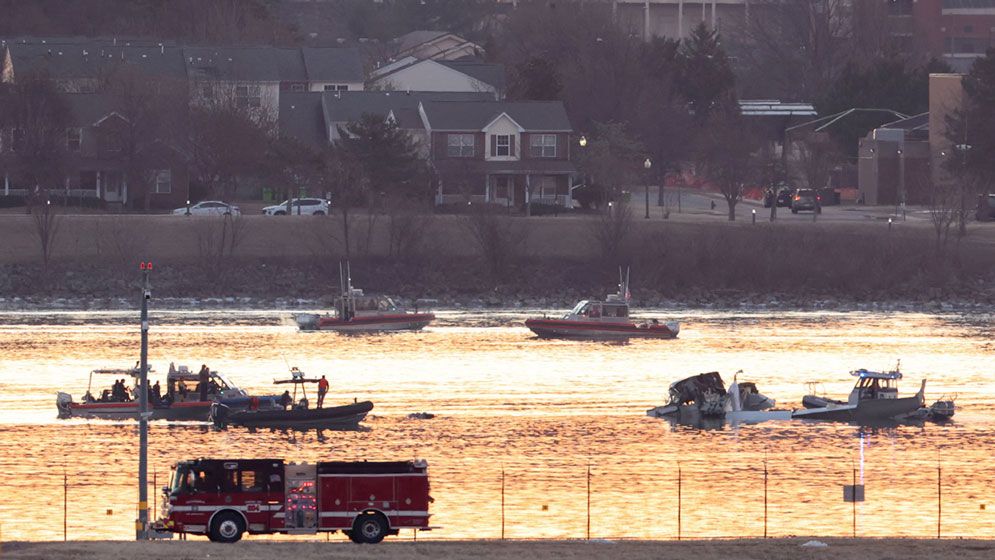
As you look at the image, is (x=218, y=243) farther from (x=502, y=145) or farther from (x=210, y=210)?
(x=502, y=145)

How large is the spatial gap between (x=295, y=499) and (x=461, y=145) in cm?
8963

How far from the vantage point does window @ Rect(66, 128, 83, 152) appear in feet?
422

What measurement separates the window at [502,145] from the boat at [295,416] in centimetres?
6772

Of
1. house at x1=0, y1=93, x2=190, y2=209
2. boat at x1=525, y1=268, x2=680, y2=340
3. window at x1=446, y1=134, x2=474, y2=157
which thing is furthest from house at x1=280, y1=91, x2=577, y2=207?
boat at x1=525, y1=268, x2=680, y2=340

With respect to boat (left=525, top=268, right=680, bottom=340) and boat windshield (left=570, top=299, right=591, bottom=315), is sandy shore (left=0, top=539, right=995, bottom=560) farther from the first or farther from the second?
boat windshield (left=570, top=299, right=591, bottom=315)

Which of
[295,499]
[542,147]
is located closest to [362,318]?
[542,147]

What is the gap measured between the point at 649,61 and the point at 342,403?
3613 inches

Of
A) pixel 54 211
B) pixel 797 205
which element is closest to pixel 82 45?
pixel 54 211

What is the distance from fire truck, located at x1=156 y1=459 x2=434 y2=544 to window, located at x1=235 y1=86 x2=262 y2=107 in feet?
326

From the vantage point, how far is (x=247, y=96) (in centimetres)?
14500

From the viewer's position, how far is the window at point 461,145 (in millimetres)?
130250

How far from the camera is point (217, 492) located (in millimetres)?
41594

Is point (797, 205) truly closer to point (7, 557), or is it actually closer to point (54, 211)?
point (54, 211)

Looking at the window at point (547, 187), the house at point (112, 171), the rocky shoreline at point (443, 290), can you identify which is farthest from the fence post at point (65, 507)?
the window at point (547, 187)
